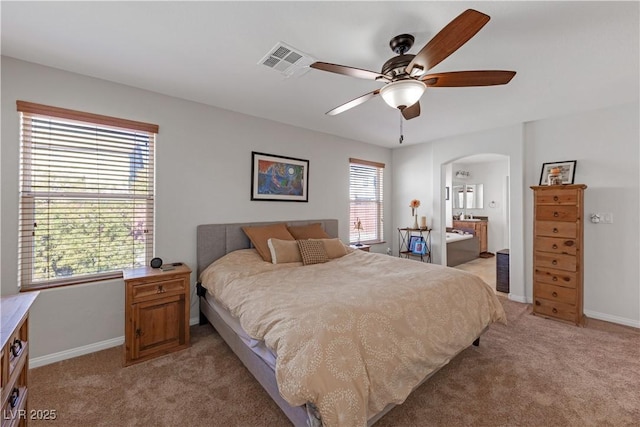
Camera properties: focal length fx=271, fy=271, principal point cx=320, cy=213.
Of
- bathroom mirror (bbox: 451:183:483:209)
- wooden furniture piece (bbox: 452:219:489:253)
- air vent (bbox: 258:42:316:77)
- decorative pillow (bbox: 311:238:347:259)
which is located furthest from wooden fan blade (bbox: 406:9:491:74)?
bathroom mirror (bbox: 451:183:483:209)

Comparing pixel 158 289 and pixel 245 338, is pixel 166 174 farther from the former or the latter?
pixel 245 338

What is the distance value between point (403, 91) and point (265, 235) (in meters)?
2.20

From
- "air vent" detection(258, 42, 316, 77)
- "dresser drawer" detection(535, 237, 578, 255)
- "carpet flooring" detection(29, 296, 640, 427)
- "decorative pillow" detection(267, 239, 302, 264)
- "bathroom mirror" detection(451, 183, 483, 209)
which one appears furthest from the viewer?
"bathroom mirror" detection(451, 183, 483, 209)

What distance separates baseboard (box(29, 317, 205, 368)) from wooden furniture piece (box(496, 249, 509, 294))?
16.2 ft

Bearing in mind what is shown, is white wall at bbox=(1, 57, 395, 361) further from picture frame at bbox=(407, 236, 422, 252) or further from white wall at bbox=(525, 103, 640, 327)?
white wall at bbox=(525, 103, 640, 327)

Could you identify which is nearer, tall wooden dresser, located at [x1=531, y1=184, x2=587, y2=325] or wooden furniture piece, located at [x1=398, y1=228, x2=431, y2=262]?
tall wooden dresser, located at [x1=531, y1=184, x2=587, y2=325]

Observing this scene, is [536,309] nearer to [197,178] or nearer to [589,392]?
[589,392]

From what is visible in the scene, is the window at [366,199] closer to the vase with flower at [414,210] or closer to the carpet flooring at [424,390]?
the vase with flower at [414,210]

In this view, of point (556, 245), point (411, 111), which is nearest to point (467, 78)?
point (411, 111)

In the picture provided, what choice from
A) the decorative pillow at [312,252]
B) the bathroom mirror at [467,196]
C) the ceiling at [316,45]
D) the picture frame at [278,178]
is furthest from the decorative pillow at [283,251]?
the bathroom mirror at [467,196]

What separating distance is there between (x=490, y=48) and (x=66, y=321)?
4085 millimetres

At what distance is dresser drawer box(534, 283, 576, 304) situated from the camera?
306 cm

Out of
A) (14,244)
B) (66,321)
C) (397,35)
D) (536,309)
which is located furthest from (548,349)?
(14,244)

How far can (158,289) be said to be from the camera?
2.41 meters
